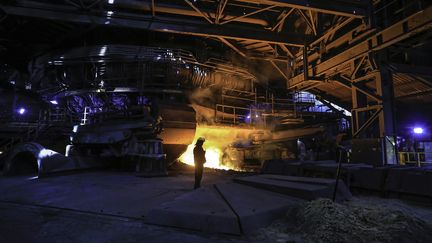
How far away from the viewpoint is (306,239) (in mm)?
3250

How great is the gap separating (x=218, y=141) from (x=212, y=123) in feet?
5.36

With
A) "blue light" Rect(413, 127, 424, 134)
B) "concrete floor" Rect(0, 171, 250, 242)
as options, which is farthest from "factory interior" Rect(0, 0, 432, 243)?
"blue light" Rect(413, 127, 424, 134)

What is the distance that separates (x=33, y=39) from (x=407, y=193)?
18316mm

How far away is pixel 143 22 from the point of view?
11.0 metres

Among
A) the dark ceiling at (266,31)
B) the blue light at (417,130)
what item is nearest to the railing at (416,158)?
the blue light at (417,130)

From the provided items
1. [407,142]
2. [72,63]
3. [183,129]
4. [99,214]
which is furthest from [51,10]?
[407,142]

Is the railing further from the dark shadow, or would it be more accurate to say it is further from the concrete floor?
the dark shadow

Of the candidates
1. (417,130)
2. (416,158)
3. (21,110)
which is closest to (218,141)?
(416,158)

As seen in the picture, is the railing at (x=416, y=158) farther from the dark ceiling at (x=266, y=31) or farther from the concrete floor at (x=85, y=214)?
the concrete floor at (x=85, y=214)

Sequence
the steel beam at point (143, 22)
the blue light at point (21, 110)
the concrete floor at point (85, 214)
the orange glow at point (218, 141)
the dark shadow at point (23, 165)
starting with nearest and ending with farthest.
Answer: the concrete floor at point (85, 214)
the dark shadow at point (23, 165)
the steel beam at point (143, 22)
the orange glow at point (218, 141)
the blue light at point (21, 110)

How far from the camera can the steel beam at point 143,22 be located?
10.7 m

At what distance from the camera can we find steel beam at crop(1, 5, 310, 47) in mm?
10656

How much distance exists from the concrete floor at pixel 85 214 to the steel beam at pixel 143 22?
6541 mm

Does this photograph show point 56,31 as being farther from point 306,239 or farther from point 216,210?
point 306,239
